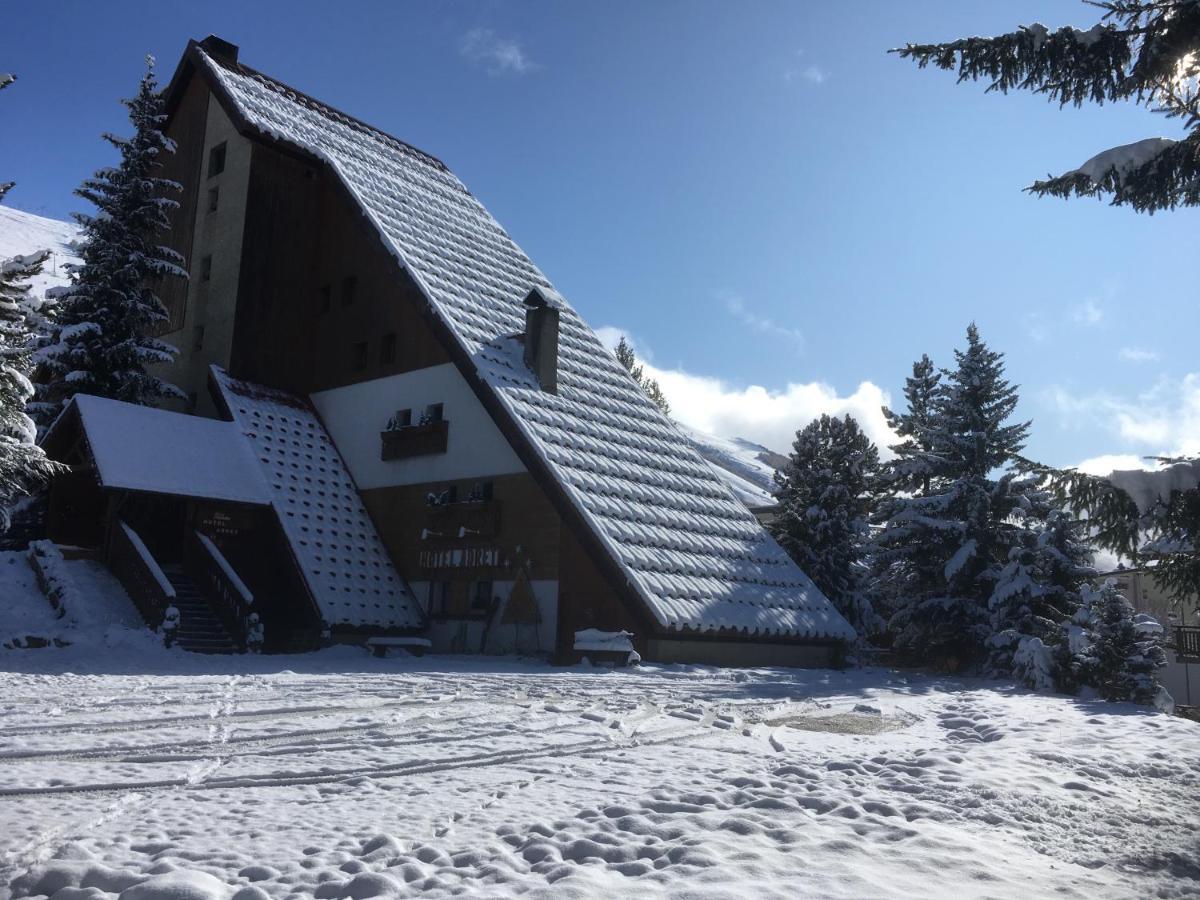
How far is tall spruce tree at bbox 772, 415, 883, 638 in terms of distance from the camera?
27.8 metres

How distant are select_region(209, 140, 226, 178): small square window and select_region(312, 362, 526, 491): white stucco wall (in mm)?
7789

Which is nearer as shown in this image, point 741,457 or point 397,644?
point 397,644

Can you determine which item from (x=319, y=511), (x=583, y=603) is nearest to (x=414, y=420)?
(x=319, y=511)

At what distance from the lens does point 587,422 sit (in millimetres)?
22609

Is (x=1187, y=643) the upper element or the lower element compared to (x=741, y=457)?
lower

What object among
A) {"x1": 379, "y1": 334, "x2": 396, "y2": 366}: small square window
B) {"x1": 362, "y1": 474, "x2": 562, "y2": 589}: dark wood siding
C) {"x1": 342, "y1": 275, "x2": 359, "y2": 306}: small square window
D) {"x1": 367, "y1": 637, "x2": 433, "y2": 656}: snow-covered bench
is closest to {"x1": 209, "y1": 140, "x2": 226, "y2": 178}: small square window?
{"x1": 342, "y1": 275, "x2": 359, "y2": 306}: small square window

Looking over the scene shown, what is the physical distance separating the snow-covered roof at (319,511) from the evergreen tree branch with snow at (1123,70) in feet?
51.6

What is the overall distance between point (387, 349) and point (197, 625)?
844 cm

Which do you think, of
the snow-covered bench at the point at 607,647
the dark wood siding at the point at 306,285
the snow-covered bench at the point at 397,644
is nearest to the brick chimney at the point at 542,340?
the dark wood siding at the point at 306,285

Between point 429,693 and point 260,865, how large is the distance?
7486 mm

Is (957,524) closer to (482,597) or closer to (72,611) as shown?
(482,597)

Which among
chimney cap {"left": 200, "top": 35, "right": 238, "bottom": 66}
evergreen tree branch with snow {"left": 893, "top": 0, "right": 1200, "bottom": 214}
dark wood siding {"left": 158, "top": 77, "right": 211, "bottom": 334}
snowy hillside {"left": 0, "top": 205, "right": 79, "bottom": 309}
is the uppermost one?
snowy hillside {"left": 0, "top": 205, "right": 79, "bottom": 309}

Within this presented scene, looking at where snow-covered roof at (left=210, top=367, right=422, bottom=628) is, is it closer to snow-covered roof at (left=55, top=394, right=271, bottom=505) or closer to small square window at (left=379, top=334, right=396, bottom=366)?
snow-covered roof at (left=55, top=394, right=271, bottom=505)

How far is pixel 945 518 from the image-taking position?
2469 cm
